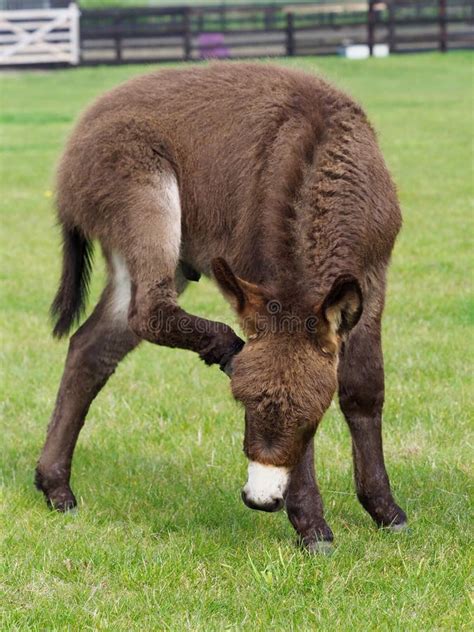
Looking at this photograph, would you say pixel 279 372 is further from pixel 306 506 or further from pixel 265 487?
pixel 306 506

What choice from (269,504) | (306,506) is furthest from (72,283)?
(269,504)

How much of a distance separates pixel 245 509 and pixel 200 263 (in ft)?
3.69

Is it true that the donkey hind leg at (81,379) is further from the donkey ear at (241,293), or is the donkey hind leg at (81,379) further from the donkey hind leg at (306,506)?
the donkey ear at (241,293)

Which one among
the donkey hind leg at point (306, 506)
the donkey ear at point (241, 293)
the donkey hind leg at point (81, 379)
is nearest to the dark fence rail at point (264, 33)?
the donkey hind leg at point (81, 379)

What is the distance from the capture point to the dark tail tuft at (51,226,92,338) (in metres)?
5.62

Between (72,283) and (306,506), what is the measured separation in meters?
1.83

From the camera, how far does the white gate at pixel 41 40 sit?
3728 cm

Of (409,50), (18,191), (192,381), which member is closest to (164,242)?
(192,381)

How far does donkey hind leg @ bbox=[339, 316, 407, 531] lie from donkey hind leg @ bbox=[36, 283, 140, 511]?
1.07m

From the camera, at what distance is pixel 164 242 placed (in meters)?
4.74

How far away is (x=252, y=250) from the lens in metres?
4.47

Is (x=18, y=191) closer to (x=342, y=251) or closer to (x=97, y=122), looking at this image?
(x=97, y=122)

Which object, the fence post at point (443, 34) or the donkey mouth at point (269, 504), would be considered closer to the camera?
the donkey mouth at point (269, 504)

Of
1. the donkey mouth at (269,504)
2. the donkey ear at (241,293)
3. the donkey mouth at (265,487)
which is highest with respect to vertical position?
the donkey ear at (241,293)
